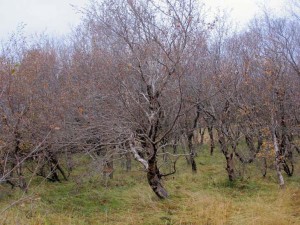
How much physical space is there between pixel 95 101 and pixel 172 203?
10.5 feet

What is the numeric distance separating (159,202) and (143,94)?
2.42 m

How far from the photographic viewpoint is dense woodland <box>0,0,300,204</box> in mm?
7703

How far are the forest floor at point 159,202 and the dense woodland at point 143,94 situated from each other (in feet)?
1.26

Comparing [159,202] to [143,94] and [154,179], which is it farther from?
[143,94]

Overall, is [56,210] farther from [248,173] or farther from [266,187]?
[248,173]

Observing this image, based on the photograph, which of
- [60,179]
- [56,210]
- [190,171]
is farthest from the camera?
[190,171]

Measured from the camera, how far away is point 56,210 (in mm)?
7660

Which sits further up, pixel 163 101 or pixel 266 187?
pixel 163 101

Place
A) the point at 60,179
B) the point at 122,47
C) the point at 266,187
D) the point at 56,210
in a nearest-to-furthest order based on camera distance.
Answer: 1. the point at 56,210
2. the point at 122,47
3. the point at 266,187
4. the point at 60,179

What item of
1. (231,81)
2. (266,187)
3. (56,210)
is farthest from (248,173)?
(56,210)

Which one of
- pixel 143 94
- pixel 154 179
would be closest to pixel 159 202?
pixel 154 179

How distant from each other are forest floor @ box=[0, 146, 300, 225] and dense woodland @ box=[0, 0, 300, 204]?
1.26ft

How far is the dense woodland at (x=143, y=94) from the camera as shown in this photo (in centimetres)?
770

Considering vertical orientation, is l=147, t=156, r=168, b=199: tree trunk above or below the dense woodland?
below
